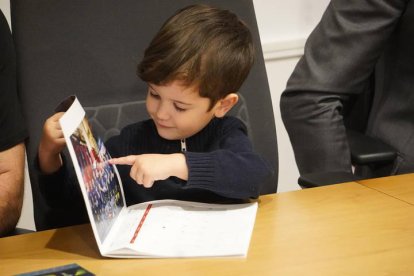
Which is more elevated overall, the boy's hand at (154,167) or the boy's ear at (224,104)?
the boy's ear at (224,104)

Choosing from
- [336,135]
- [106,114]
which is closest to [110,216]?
[106,114]

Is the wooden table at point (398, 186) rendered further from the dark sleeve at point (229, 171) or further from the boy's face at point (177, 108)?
the boy's face at point (177, 108)

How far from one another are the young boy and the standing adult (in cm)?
18

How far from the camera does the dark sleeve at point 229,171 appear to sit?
88 centimetres

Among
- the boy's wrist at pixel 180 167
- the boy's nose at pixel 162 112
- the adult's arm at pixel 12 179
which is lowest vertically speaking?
the adult's arm at pixel 12 179

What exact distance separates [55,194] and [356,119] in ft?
2.49

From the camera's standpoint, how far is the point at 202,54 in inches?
37.0

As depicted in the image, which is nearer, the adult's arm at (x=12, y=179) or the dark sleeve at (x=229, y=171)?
the dark sleeve at (x=229, y=171)

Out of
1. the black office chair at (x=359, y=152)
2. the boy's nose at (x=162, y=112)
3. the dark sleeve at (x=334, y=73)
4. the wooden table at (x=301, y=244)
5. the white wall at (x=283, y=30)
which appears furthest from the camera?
the white wall at (x=283, y=30)

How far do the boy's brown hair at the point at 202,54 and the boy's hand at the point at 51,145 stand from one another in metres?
0.18

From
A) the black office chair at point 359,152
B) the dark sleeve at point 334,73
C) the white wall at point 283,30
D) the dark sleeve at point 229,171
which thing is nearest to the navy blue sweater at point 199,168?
the dark sleeve at point 229,171

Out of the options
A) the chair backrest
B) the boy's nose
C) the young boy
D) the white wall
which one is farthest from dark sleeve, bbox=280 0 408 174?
the white wall

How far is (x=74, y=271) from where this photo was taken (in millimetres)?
725

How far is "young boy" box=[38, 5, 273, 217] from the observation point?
34.8 inches
